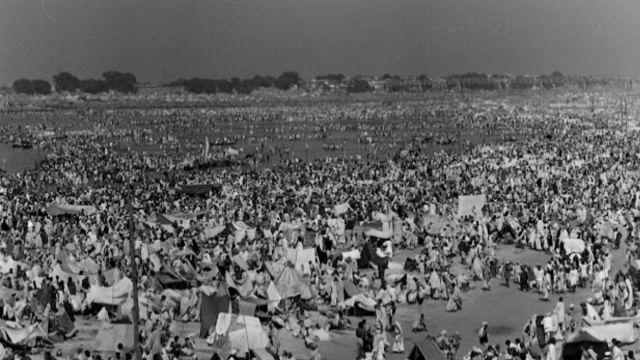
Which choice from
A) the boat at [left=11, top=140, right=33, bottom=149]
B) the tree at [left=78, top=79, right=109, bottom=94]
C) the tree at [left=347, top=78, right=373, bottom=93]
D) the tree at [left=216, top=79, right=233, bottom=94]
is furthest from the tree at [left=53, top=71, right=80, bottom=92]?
the boat at [left=11, top=140, right=33, bottom=149]

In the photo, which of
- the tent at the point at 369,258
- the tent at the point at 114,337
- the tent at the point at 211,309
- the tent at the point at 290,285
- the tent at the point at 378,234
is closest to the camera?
the tent at the point at 114,337

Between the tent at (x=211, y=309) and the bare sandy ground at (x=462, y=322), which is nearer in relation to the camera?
the bare sandy ground at (x=462, y=322)

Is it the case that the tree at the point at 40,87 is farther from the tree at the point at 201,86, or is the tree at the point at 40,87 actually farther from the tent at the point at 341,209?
the tent at the point at 341,209

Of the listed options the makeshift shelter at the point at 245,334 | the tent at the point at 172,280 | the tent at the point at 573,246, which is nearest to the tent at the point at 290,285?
the makeshift shelter at the point at 245,334

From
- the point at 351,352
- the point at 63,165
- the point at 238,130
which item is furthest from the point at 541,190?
the point at 238,130

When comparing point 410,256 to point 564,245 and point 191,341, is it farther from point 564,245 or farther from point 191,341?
point 191,341

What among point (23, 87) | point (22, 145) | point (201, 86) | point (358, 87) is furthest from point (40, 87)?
point (22, 145)
